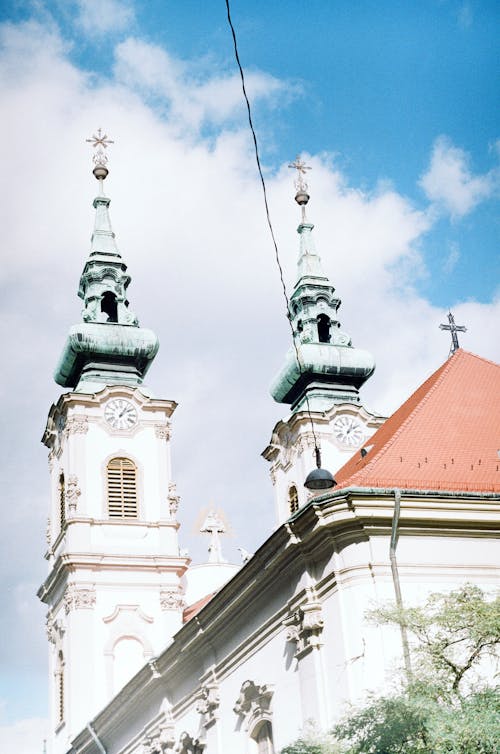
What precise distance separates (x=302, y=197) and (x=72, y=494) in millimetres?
14819

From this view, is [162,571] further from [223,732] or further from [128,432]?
[223,732]

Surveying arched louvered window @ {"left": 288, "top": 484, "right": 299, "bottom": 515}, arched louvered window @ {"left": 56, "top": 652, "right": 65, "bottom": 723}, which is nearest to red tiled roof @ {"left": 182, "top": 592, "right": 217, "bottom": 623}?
arched louvered window @ {"left": 288, "top": 484, "right": 299, "bottom": 515}

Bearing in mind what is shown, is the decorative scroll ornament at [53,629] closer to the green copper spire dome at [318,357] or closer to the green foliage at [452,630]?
the green copper spire dome at [318,357]

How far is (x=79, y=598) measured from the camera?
33.2m

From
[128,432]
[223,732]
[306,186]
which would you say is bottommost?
[223,732]

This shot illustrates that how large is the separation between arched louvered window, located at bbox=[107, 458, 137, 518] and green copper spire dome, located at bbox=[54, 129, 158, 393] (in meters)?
2.43

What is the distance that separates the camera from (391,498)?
16.9m

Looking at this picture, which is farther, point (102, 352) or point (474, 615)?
point (102, 352)

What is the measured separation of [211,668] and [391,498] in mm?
6672

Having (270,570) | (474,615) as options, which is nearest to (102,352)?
(270,570)

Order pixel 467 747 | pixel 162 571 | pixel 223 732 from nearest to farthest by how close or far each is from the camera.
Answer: pixel 467 747
pixel 223 732
pixel 162 571

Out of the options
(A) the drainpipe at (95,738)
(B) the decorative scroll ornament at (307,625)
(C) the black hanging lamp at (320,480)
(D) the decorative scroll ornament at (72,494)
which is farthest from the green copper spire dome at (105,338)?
(C) the black hanging lamp at (320,480)

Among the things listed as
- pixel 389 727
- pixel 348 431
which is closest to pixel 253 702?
pixel 389 727

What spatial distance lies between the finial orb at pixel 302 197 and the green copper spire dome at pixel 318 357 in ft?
11.3
